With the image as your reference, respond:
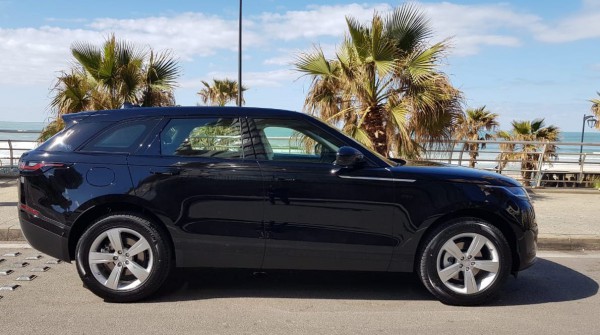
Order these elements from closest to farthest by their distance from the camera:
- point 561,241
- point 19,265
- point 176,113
Answer: 1. point 176,113
2. point 19,265
3. point 561,241

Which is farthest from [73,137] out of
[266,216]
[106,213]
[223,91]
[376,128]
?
[223,91]

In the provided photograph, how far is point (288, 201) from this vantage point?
424cm

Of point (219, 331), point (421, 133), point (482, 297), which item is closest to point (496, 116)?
point (421, 133)

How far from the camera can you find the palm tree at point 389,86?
891 centimetres

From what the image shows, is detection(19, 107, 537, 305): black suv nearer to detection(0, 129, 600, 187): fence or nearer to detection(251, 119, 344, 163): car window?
detection(251, 119, 344, 163): car window

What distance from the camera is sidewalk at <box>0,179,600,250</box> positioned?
6.58 metres

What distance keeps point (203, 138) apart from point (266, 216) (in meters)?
0.87

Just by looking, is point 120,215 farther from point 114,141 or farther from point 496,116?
point 496,116

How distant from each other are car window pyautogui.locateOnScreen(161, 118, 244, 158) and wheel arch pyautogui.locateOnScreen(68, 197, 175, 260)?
510mm

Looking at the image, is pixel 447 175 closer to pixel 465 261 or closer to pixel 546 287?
pixel 465 261

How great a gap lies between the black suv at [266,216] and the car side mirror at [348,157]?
0.01 m

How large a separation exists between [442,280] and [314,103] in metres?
5.88

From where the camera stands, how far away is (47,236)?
4375 mm

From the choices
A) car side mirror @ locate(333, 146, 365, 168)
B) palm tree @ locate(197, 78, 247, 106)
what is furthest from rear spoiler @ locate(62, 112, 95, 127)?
palm tree @ locate(197, 78, 247, 106)
